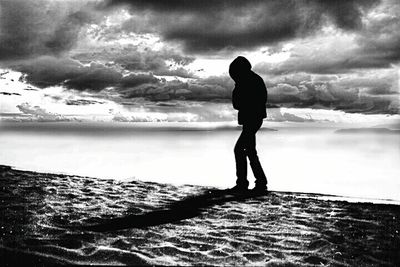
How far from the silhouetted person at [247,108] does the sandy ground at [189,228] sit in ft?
2.76

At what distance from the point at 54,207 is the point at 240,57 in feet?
16.4

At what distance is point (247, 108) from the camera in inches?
348

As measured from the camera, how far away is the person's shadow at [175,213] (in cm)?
552

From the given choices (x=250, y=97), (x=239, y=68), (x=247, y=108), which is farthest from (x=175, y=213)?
(x=239, y=68)

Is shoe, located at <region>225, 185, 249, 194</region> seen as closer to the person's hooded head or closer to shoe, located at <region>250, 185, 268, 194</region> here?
shoe, located at <region>250, 185, 268, 194</region>

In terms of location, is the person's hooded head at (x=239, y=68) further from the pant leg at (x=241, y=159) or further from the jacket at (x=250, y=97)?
the pant leg at (x=241, y=159)

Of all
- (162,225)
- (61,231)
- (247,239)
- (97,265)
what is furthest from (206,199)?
(97,265)

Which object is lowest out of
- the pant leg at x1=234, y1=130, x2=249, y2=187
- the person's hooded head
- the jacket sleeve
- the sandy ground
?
the sandy ground

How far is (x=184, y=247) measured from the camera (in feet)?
15.3

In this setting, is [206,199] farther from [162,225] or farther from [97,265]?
[97,265]

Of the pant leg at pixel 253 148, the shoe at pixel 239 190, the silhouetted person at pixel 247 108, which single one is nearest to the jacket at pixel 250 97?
the silhouetted person at pixel 247 108

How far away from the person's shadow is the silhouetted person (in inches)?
27.3

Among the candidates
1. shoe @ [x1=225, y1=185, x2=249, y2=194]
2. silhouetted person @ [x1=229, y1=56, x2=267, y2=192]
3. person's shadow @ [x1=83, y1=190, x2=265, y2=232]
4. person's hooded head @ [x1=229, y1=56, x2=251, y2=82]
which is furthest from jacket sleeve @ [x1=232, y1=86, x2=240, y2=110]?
person's shadow @ [x1=83, y1=190, x2=265, y2=232]

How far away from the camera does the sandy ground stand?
4.32 meters
